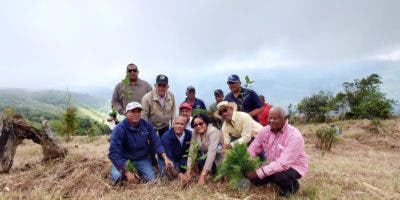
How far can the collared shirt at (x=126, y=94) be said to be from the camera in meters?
8.62

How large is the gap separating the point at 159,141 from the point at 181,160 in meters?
0.55

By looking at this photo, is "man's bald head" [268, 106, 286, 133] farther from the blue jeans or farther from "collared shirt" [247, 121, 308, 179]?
the blue jeans

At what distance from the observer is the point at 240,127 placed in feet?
24.3

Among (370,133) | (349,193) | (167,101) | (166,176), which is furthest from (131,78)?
(370,133)

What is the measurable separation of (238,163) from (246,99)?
2.39 metres

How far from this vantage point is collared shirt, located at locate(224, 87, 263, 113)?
827 cm

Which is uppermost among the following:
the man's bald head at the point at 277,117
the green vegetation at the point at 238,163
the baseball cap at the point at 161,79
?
the baseball cap at the point at 161,79

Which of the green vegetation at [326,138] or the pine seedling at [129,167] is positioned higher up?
the pine seedling at [129,167]

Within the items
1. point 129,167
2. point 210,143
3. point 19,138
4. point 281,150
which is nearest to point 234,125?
point 210,143

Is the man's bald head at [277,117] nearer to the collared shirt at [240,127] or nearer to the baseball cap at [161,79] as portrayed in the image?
the collared shirt at [240,127]

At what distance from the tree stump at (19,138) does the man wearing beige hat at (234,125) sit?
340 centimetres

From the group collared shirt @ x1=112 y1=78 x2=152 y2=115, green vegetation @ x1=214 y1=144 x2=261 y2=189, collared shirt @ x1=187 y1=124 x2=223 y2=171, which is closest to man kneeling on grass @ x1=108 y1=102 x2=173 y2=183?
collared shirt @ x1=187 y1=124 x2=223 y2=171

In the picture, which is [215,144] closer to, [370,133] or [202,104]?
[202,104]

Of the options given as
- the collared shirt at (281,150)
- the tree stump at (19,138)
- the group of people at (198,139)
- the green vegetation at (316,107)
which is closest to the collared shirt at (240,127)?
the group of people at (198,139)
